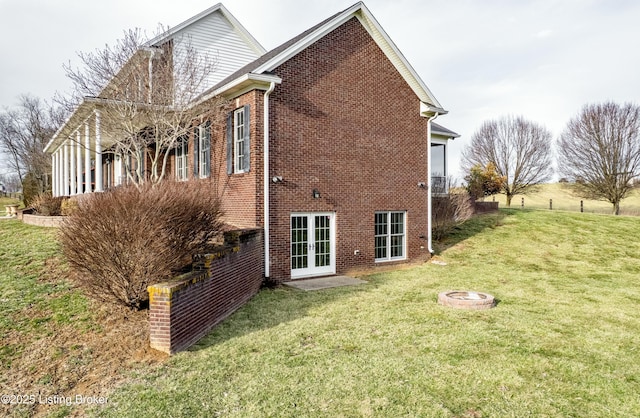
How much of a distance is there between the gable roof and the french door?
4322 millimetres

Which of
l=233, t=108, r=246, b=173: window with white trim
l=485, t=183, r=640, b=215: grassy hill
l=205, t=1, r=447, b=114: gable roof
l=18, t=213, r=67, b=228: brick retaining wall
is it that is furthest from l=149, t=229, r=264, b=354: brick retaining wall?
l=485, t=183, r=640, b=215: grassy hill

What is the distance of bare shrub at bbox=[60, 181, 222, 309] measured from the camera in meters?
6.41

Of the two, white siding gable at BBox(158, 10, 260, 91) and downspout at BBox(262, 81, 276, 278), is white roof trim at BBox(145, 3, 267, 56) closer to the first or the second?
white siding gable at BBox(158, 10, 260, 91)

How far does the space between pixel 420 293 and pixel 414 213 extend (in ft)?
15.5

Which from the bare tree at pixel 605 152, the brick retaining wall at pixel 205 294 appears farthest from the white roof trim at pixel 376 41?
the bare tree at pixel 605 152

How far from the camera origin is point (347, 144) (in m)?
12.1

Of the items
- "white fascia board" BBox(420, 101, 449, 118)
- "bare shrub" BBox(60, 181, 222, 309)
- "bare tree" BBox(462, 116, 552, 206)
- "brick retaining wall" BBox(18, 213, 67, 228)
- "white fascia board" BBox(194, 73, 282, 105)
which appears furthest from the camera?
"bare tree" BBox(462, 116, 552, 206)

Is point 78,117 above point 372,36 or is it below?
below

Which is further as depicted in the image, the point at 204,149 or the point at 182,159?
the point at 182,159

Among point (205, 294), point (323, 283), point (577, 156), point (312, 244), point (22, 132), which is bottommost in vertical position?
point (323, 283)

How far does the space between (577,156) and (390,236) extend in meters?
26.4

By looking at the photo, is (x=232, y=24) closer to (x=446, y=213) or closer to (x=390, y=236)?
(x=390, y=236)

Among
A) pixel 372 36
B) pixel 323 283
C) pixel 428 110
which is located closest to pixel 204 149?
pixel 323 283

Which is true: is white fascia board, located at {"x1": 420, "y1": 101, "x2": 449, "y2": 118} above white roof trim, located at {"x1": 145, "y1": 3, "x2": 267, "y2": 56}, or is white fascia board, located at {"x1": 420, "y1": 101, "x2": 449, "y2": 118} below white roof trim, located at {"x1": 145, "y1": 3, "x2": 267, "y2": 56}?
below
